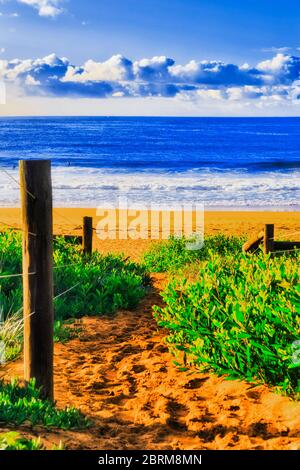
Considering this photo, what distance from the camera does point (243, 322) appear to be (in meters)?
5.86

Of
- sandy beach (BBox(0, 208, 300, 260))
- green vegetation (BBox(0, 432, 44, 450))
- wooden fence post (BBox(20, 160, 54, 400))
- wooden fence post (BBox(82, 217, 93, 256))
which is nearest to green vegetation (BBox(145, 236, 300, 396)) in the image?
wooden fence post (BBox(20, 160, 54, 400))

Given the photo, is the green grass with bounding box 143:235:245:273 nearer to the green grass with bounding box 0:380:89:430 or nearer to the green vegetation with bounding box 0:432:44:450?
the green grass with bounding box 0:380:89:430

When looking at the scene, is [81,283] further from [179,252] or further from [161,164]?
[161,164]

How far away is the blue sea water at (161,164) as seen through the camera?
1122 inches

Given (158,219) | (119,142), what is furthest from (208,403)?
(119,142)

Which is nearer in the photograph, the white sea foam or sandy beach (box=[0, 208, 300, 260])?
sandy beach (box=[0, 208, 300, 260])

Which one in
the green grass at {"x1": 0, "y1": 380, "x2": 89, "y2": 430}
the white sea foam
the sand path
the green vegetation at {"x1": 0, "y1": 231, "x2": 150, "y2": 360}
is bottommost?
the sand path

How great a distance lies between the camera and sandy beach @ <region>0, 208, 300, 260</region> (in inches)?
592

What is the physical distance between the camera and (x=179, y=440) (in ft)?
16.1

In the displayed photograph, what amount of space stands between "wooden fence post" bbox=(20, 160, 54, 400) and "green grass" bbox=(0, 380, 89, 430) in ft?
1.15

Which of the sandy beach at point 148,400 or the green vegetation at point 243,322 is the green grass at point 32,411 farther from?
the green vegetation at point 243,322

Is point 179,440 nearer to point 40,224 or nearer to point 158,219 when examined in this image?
point 40,224

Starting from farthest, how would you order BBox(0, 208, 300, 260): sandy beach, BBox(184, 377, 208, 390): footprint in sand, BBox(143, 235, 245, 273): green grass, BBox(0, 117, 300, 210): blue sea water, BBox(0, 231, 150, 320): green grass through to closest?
1. BBox(0, 117, 300, 210): blue sea water
2. BBox(0, 208, 300, 260): sandy beach
3. BBox(143, 235, 245, 273): green grass
4. BBox(0, 231, 150, 320): green grass
5. BBox(184, 377, 208, 390): footprint in sand

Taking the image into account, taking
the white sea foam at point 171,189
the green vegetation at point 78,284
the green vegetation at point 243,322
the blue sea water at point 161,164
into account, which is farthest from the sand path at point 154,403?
the blue sea water at point 161,164
